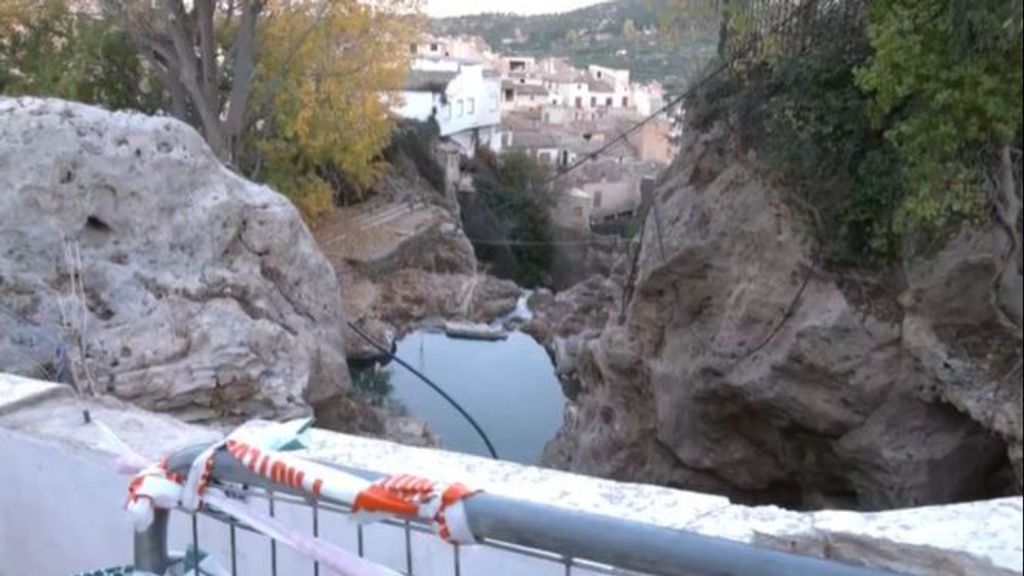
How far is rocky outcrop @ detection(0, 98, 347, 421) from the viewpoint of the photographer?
716 centimetres

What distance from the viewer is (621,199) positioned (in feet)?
128

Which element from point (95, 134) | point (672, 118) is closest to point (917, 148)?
point (95, 134)

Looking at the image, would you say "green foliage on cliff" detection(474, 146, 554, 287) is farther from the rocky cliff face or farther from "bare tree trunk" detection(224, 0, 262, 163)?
the rocky cliff face

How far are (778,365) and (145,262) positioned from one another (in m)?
4.83

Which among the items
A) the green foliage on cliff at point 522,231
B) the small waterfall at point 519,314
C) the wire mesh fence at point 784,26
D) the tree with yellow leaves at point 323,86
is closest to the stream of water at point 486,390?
the small waterfall at point 519,314

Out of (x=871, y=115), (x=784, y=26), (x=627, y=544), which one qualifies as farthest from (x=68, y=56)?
(x=627, y=544)

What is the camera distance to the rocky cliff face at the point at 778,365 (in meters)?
8.22

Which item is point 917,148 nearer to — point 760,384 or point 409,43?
point 760,384

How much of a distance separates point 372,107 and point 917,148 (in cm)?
1876

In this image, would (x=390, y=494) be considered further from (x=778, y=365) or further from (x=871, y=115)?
(x=778, y=365)

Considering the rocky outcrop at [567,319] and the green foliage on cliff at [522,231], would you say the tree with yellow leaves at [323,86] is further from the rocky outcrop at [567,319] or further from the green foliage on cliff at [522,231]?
the green foliage on cliff at [522,231]

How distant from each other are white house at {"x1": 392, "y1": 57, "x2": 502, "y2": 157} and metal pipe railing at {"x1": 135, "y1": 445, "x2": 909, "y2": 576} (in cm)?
3511

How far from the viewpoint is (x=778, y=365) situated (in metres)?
9.43

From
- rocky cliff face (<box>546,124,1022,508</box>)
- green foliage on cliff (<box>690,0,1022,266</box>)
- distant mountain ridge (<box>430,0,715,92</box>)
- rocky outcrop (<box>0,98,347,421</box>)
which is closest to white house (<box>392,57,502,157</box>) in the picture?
distant mountain ridge (<box>430,0,715,92</box>)
